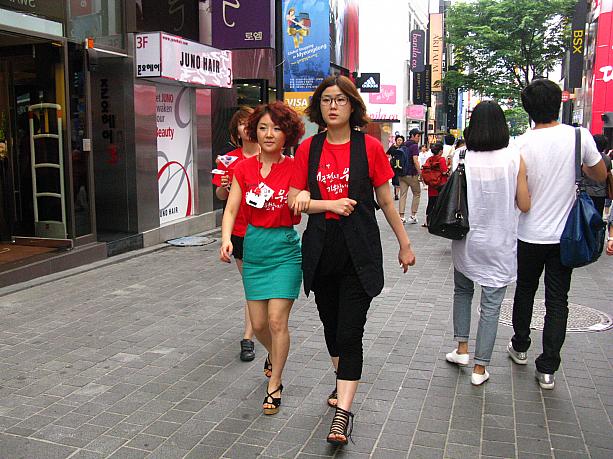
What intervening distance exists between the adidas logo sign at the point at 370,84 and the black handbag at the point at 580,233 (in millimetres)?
26043

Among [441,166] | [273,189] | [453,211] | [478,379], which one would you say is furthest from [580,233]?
[441,166]

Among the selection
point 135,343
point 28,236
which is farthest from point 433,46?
point 135,343

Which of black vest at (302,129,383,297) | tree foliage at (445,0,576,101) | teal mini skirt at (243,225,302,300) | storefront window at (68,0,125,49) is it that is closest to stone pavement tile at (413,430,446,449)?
black vest at (302,129,383,297)

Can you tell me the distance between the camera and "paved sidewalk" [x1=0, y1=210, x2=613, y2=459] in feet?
11.6

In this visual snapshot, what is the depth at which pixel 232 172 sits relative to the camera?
468 cm

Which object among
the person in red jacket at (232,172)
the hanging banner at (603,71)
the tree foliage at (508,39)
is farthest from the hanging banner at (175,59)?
the tree foliage at (508,39)

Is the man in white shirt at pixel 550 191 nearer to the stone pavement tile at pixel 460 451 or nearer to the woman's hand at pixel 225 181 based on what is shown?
the stone pavement tile at pixel 460 451

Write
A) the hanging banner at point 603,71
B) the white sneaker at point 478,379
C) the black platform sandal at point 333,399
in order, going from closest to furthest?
the black platform sandal at point 333,399 < the white sneaker at point 478,379 < the hanging banner at point 603,71

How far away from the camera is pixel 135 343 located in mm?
5328

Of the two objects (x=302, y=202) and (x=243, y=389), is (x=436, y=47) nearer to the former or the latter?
(x=243, y=389)

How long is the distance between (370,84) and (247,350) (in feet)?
85.8

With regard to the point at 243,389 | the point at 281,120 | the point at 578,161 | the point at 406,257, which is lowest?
the point at 243,389

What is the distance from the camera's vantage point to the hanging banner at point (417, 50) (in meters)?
38.9

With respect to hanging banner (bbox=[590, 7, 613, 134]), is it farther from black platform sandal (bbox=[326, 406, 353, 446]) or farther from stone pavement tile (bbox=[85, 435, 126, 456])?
stone pavement tile (bbox=[85, 435, 126, 456])
